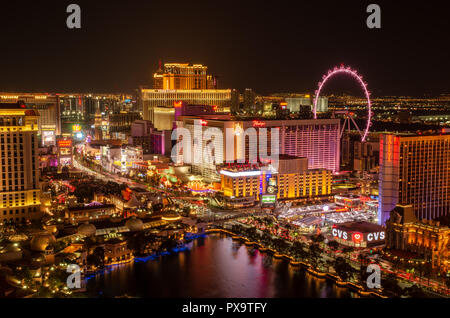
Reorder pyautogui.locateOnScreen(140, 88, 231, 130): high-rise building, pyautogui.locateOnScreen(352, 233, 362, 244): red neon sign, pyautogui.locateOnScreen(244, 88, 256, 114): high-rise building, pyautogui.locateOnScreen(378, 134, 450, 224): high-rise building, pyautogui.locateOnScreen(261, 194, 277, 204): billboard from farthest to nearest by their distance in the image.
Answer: pyautogui.locateOnScreen(244, 88, 256, 114): high-rise building → pyautogui.locateOnScreen(140, 88, 231, 130): high-rise building → pyautogui.locateOnScreen(261, 194, 277, 204): billboard → pyautogui.locateOnScreen(378, 134, 450, 224): high-rise building → pyautogui.locateOnScreen(352, 233, 362, 244): red neon sign

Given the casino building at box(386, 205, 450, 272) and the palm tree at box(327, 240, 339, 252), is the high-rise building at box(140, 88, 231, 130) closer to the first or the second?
the palm tree at box(327, 240, 339, 252)

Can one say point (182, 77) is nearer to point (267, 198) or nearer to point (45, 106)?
point (45, 106)

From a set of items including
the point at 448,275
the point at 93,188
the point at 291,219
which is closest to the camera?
the point at 448,275

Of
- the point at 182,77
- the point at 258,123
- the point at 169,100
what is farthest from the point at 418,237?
the point at 182,77

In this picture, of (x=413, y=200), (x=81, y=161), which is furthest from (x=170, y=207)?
(x=81, y=161)

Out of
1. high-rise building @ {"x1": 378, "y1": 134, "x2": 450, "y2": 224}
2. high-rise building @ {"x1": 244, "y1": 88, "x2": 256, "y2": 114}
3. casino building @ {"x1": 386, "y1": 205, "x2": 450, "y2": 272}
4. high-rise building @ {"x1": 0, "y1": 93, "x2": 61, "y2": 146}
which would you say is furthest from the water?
high-rise building @ {"x1": 244, "y1": 88, "x2": 256, "y2": 114}

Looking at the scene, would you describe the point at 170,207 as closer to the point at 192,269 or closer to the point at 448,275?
the point at 192,269

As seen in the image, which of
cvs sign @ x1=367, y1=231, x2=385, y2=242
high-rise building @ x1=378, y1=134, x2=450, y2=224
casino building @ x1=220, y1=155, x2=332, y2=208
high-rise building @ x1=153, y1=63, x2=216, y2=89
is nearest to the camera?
cvs sign @ x1=367, y1=231, x2=385, y2=242
